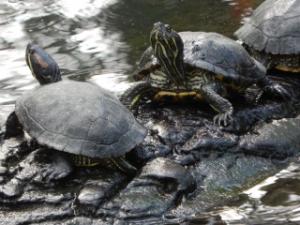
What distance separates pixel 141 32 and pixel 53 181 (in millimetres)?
5194

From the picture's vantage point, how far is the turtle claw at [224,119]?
6105mm

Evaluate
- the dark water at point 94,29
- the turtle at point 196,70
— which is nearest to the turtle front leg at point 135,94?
the turtle at point 196,70

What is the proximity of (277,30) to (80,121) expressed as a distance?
3132mm

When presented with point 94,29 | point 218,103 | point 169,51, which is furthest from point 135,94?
point 94,29

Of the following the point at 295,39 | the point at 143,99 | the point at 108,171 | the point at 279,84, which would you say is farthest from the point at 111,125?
the point at 295,39

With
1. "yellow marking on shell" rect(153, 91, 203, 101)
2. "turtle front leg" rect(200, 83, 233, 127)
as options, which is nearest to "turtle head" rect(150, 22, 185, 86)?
"yellow marking on shell" rect(153, 91, 203, 101)

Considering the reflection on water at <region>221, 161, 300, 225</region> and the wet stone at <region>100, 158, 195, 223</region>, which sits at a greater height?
the wet stone at <region>100, 158, 195, 223</region>

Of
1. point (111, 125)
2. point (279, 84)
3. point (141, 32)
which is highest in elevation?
point (111, 125)

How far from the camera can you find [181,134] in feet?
19.6

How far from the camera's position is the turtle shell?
6367 mm

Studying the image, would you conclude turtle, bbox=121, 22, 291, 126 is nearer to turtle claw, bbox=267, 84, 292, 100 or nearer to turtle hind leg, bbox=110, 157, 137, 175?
turtle claw, bbox=267, 84, 292, 100

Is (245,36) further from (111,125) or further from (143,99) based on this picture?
(111,125)

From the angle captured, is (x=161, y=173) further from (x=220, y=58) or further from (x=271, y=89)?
(x=271, y=89)

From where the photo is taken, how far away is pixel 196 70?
643cm
